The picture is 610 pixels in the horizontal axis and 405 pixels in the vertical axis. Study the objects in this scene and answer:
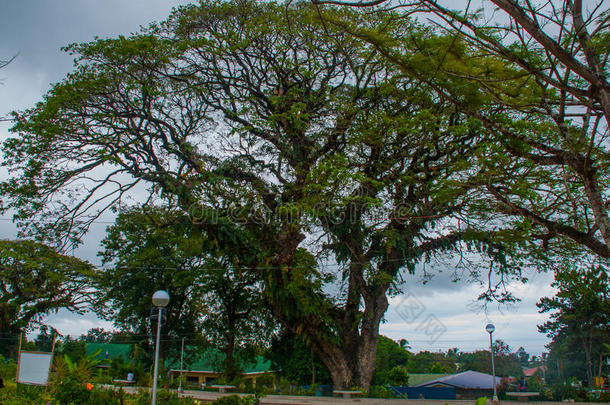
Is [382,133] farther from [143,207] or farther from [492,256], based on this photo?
[143,207]

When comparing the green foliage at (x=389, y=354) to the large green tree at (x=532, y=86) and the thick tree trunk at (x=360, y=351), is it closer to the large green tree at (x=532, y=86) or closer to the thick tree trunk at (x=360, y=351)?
the thick tree trunk at (x=360, y=351)

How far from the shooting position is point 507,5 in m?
3.88

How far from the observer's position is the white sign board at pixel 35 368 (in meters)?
8.62

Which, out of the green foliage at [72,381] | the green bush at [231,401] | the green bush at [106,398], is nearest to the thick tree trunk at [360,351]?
the green bush at [231,401]

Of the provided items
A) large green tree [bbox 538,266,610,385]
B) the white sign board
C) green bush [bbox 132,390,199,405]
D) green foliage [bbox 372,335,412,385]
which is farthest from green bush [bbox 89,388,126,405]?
green foliage [bbox 372,335,412,385]

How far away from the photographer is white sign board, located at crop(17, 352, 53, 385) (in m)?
8.62

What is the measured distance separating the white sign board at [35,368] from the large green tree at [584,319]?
22.2 metres

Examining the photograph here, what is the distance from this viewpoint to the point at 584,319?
1037 inches

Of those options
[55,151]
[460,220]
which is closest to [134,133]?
[55,151]

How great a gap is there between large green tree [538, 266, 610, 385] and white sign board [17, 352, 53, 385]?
72.7 ft

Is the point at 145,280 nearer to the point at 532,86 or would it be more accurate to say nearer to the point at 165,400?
the point at 165,400

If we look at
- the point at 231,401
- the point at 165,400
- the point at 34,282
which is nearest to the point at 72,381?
the point at 165,400

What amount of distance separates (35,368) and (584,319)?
1112 inches

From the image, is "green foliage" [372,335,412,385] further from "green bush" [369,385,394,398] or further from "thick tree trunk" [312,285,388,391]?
"green bush" [369,385,394,398]
